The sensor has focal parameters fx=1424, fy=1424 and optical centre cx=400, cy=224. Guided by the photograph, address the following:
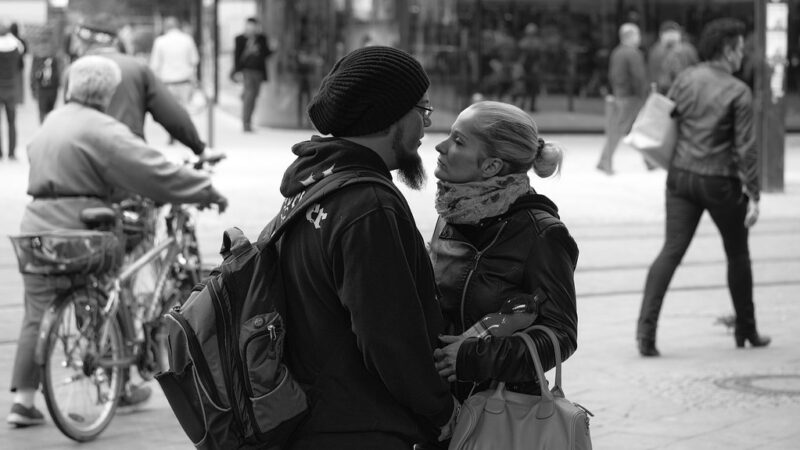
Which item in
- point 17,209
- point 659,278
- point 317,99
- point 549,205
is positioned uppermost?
point 317,99

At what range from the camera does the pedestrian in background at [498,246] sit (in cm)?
311

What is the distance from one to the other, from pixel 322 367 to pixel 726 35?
210 inches

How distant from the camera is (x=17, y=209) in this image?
13.7 meters

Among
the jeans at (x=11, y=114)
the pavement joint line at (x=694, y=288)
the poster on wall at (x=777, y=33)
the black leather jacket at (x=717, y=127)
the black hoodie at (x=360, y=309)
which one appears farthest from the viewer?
the jeans at (x=11, y=114)

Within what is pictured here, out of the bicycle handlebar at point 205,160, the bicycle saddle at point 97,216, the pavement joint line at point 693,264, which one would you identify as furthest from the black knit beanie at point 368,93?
the pavement joint line at point 693,264

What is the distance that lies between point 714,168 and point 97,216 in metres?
3.32

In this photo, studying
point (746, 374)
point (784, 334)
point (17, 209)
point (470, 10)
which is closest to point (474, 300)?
point (746, 374)

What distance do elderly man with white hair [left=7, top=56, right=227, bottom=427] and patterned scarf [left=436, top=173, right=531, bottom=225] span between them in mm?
3282

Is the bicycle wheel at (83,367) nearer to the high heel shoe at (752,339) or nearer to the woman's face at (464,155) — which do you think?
the woman's face at (464,155)

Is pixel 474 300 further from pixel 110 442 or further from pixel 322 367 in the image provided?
pixel 110 442

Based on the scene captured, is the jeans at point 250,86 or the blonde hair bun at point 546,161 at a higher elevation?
the blonde hair bun at point 546,161

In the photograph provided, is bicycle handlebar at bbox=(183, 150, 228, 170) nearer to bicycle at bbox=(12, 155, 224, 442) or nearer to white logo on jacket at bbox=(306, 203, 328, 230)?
bicycle at bbox=(12, 155, 224, 442)

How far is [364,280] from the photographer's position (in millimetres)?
2789

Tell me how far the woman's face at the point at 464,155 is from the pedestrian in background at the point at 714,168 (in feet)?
14.9
